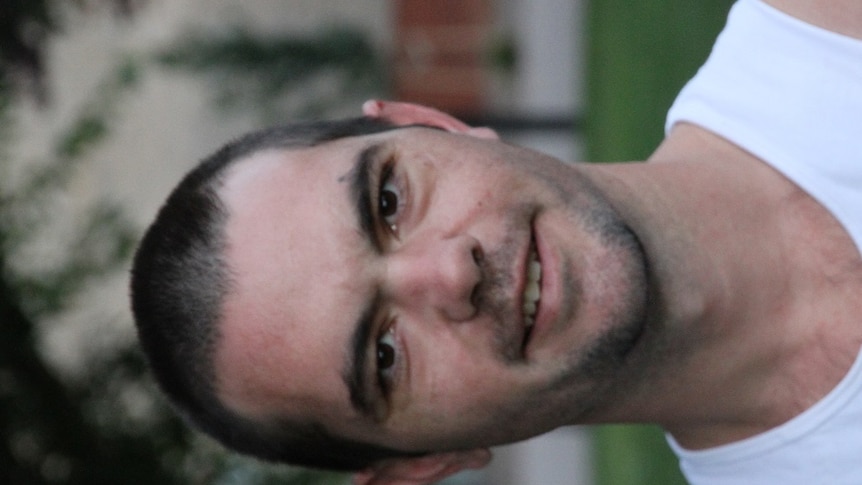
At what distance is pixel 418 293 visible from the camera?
9.02 feet

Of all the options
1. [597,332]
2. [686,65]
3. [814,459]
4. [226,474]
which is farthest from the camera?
[686,65]

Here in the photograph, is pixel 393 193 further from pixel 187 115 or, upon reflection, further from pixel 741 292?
pixel 187 115

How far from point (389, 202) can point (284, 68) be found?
7307 millimetres

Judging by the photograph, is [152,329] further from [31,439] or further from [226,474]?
[226,474]

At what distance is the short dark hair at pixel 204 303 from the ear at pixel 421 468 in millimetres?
54

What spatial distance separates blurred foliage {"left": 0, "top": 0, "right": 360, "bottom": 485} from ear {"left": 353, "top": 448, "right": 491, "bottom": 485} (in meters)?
1.94

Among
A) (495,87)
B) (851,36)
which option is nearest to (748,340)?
(851,36)

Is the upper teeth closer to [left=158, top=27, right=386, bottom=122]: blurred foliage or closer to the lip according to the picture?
the lip

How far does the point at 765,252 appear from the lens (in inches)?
119

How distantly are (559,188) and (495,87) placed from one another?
7.34 metres

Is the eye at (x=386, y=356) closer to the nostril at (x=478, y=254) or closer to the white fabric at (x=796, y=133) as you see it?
the nostril at (x=478, y=254)

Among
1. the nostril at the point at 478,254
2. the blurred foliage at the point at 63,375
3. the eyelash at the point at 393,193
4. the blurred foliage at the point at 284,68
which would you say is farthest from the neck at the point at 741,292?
the blurred foliage at the point at 284,68

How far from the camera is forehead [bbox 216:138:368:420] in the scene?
Answer: 2.83m

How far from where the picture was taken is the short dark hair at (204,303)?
9.98 feet
